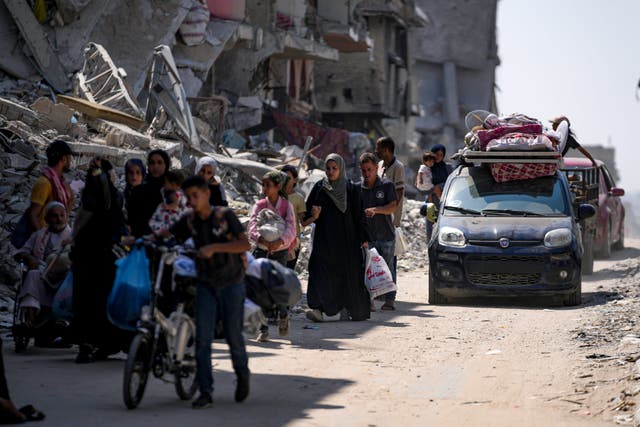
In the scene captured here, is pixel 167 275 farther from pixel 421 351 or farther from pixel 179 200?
pixel 421 351

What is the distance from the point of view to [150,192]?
946 cm

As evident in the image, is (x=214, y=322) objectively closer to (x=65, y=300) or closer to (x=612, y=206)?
(x=65, y=300)

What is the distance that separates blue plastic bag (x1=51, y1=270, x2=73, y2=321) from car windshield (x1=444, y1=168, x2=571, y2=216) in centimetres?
Result: 641

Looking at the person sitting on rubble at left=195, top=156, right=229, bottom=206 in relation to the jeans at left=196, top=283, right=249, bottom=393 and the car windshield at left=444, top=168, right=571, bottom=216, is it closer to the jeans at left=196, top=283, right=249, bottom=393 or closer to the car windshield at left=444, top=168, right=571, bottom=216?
the jeans at left=196, top=283, right=249, bottom=393

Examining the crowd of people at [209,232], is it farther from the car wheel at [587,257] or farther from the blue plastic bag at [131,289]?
the car wheel at [587,257]

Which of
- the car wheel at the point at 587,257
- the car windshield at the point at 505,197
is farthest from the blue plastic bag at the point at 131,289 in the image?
the car wheel at the point at 587,257

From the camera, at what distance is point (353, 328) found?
12062mm

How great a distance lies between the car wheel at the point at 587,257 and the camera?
19.4 m

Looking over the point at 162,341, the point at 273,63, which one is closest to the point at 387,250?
the point at 162,341

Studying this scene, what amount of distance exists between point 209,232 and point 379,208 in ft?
19.8

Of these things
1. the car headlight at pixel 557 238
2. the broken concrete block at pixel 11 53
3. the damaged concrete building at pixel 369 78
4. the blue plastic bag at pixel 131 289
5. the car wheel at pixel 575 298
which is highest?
the damaged concrete building at pixel 369 78

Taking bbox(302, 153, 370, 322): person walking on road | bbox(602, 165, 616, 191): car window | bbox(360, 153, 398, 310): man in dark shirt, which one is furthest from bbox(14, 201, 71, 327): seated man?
bbox(602, 165, 616, 191): car window

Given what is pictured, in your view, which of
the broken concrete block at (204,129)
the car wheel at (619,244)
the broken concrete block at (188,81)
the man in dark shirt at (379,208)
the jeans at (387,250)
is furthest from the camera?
the broken concrete block at (188,81)

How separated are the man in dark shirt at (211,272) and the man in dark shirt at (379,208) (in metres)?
5.68
